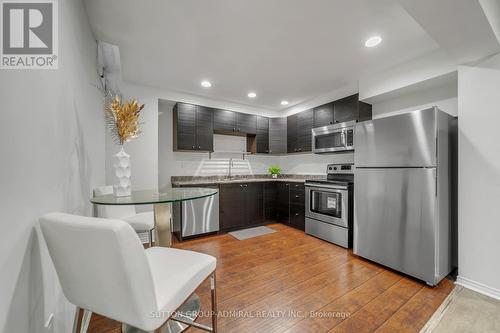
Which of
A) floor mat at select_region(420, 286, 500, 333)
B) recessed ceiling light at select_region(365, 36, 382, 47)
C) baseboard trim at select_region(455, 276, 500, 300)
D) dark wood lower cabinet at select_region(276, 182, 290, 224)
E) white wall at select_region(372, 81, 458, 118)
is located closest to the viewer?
floor mat at select_region(420, 286, 500, 333)

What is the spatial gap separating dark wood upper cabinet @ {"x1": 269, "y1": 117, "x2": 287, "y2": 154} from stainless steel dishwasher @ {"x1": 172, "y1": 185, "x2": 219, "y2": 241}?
1740mm

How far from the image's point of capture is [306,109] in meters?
4.12

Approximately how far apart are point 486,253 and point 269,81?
10.3 ft

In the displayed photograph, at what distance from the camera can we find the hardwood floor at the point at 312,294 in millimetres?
1530

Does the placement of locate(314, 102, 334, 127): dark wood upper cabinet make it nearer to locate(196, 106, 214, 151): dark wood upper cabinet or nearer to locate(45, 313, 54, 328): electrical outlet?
locate(196, 106, 214, 151): dark wood upper cabinet

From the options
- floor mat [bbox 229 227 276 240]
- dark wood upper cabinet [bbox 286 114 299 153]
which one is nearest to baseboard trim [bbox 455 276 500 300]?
floor mat [bbox 229 227 276 240]

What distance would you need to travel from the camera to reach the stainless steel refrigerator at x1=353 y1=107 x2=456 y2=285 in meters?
2.00

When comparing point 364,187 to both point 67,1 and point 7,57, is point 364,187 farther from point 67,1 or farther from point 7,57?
point 67,1

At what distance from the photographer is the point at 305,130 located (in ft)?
13.4

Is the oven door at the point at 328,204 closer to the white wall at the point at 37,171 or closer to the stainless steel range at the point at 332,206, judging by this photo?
the stainless steel range at the point at 332,206

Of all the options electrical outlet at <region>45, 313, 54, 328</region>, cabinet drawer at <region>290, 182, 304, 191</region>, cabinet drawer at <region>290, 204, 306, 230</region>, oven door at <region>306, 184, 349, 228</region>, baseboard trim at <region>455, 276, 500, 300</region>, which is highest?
cabinet drawer at <region>290, 182, 304, 191</region>

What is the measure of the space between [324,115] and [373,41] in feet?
5.22

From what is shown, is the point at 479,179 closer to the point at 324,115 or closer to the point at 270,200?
the point at 324,115

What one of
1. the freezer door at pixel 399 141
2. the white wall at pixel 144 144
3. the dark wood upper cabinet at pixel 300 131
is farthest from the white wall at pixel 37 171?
the dark wood upper cabinet at pixel 300 131
